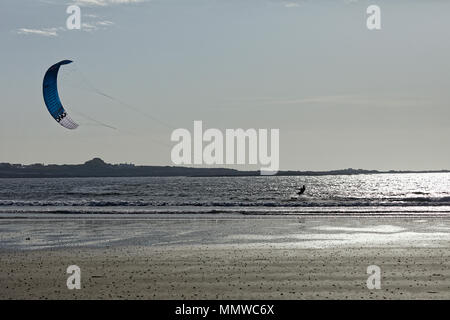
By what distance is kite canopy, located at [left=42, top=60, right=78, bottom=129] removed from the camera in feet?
86.0

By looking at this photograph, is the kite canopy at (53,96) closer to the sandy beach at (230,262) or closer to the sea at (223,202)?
the sandy beach at (230,262)

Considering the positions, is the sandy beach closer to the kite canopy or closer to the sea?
the kite canopy

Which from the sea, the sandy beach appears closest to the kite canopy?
the sandy beach

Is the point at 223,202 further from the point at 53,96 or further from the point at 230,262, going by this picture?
the point at 230,262

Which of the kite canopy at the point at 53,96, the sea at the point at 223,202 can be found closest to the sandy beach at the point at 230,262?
the kite canopy at the point at 53,96

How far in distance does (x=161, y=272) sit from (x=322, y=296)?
4236mm

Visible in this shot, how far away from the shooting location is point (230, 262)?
15.6 m

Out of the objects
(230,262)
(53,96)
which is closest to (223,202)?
(53,96)

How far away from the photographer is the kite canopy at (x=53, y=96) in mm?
26203

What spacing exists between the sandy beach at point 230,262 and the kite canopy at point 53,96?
4734 millimetres

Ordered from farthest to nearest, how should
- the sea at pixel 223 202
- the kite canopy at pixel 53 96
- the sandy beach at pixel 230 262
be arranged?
the sea at pixel 223 202 < the kite canopy at pixel 53 96 < the sandy beach at pixel 230 262
